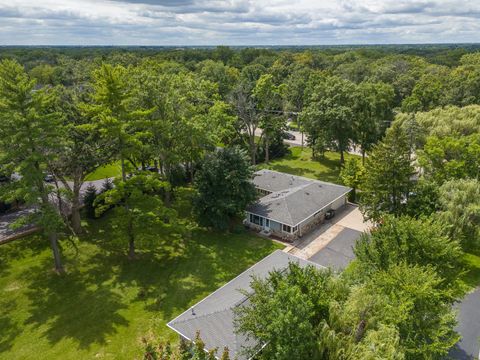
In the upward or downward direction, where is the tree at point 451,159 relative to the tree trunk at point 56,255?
upward

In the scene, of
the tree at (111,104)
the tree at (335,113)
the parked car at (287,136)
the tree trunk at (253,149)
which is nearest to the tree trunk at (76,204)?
the tree at (111,104)

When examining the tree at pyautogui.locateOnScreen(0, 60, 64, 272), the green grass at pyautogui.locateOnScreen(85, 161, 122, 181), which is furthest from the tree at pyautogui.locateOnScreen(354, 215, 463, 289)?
the green grass at pyautogui.locateOnScreen(85, 161, 122, 181)

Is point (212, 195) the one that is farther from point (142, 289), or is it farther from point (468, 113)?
point (468, 113)

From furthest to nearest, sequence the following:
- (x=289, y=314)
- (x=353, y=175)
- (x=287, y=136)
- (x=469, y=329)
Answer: (x=287, y=136) → (x=353, y=175) → (x=469, y=329) → (x=289, y=314)

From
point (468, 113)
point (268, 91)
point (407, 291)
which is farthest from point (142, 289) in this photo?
point (468, 113)

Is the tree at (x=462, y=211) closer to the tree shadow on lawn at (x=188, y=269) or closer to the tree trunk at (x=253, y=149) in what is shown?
the tree shadow on lawn at (x=188, y=269)

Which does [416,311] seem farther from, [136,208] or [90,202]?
Result: [90,202]

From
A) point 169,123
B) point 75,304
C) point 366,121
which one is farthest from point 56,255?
point 366,121
